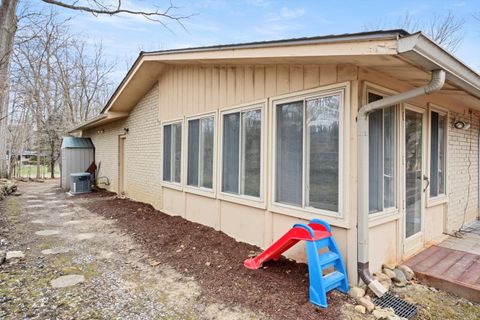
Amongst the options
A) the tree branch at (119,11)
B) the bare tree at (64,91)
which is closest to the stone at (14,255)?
the tree branch at (119,11)

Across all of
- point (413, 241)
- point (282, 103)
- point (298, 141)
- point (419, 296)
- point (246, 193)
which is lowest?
point (419, 296)

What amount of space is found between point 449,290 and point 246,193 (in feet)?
9.11

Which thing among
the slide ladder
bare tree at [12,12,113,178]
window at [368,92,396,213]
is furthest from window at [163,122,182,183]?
bare tree at [12,12,113,178]

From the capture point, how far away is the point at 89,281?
3.41m

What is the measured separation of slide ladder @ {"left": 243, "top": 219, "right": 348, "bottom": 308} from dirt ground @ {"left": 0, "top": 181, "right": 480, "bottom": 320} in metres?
0.13

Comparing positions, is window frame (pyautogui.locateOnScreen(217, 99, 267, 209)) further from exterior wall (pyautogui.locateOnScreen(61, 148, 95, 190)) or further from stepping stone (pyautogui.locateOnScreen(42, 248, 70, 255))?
exterior wall (pyautogui.locateOnScreen(61, 148, 95, 190))

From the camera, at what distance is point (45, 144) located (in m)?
19.0

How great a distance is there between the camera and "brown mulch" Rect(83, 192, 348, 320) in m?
2.84

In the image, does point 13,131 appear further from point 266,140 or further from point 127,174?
point 266,140

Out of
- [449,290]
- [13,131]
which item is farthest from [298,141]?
[13,131]

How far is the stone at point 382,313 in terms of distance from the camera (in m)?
2.62

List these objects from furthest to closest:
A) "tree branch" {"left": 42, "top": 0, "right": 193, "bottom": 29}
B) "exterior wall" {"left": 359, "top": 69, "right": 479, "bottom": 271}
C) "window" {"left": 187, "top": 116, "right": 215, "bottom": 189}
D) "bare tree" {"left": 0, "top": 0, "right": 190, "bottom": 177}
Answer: "tree branch" {"left": 42, "top": 0, "right": 193, "bottom": 29} → "bare tree" {"left": 0, "top": 0, "right": 190, "bottom": 177} → "window" {"left": 187, "top": 116, "right": 215, "bottom": 189} → "exterior wall" {"left": 359, "top": 69, "right": 479, "bottom": 271}

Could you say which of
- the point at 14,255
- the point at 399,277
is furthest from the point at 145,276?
the point at 399,277

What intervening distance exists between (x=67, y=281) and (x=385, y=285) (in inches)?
145
